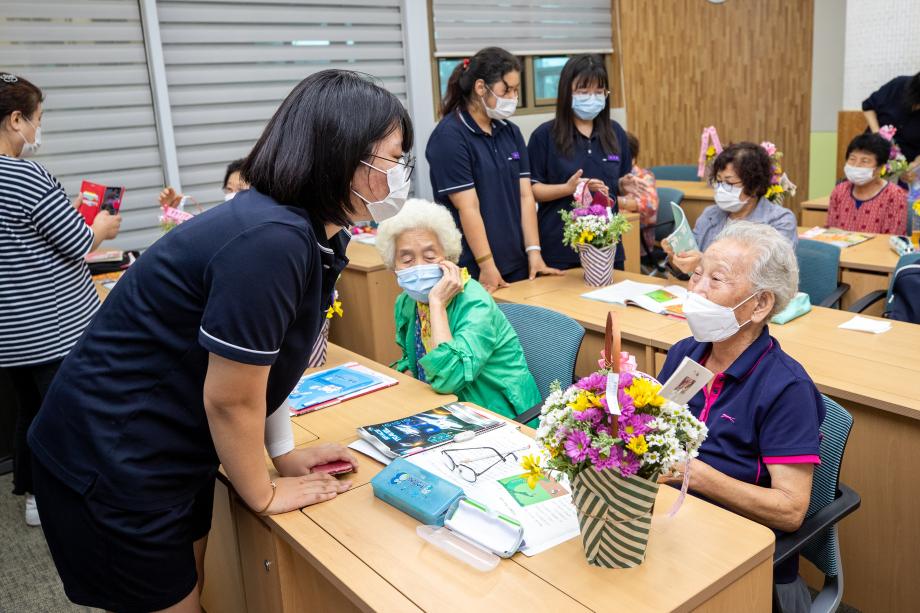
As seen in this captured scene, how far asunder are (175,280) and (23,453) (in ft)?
8.54

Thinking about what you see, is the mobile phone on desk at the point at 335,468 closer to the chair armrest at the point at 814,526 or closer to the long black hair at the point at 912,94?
the chair armrest at the point at 814,526

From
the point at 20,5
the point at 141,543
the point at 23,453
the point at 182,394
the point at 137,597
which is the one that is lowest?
the point at 23,453

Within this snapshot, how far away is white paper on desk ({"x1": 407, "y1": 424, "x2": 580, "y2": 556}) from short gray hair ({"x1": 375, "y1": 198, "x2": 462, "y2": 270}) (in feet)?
2.67

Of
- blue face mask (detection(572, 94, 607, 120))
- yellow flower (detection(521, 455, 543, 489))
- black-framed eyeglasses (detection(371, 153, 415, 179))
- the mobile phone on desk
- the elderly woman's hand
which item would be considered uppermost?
blue face mask (detection(572, 94, 607, 120))

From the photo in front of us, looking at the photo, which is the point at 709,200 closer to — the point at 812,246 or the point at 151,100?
the point at 812,246

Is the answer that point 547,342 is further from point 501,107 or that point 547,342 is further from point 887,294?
point 887,294

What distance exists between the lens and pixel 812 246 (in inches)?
151

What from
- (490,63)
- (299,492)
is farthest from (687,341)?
(490,63)

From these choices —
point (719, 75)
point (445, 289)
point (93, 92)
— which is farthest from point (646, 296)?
point (719, 75)

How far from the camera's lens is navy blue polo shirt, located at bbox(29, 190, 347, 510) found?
1294 millimetres

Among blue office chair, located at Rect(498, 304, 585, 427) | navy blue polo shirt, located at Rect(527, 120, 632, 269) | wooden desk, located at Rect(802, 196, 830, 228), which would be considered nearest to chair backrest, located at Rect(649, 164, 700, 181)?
wooden desk, located at Rect(802, 196, 830, 228)

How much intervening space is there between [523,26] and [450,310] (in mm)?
4583

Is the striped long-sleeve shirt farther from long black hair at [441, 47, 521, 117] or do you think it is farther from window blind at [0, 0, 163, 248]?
window blind at [0, 0, 163, 248]

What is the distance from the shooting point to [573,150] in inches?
154
